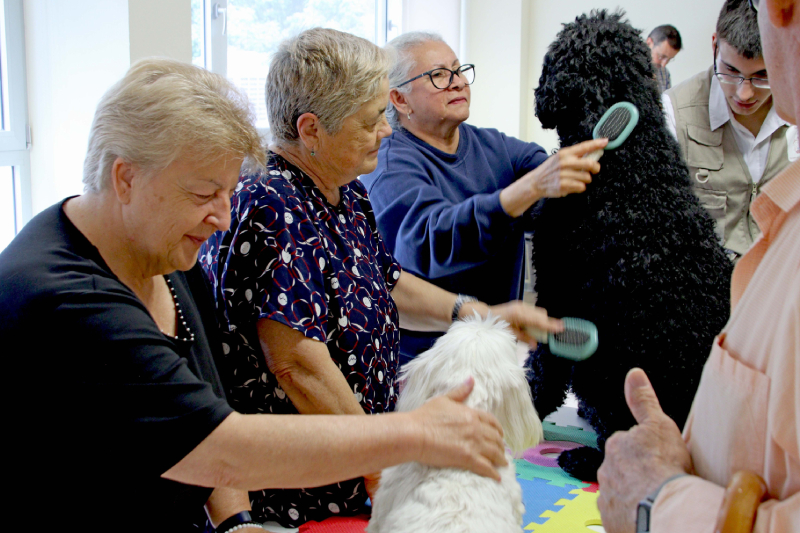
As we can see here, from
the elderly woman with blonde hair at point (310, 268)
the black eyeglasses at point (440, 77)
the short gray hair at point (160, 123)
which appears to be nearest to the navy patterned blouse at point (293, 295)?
the elderly woman with blonde hair at point (310, 268)

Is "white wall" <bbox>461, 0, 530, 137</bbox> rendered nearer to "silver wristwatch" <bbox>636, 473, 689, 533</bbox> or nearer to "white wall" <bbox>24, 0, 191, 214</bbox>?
"white wall" <bbox>24, 0, 191, 214</bbox>

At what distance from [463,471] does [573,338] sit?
0.66m

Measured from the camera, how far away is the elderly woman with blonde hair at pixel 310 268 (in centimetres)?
129

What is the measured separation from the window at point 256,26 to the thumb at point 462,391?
5.65 feet

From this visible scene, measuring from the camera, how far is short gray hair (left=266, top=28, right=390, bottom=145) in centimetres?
138

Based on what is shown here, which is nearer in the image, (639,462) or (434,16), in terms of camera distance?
(639,462)

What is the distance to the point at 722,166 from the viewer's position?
222cm

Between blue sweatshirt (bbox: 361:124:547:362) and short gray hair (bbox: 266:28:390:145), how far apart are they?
48 centimetres

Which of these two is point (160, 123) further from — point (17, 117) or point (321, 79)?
point (17, 117)

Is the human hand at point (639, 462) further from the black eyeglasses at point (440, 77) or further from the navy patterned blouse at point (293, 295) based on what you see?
the black eyeglasses at point (440, 77)

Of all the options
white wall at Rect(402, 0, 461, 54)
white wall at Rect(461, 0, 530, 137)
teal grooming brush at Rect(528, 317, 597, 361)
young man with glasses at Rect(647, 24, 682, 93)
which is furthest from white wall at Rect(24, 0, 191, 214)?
young man with glasses at Rect(647, 24, 682, 93)

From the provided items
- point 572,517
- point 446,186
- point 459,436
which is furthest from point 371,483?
point 446,186

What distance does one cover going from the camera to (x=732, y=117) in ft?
7.22

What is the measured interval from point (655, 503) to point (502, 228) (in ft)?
3.36
